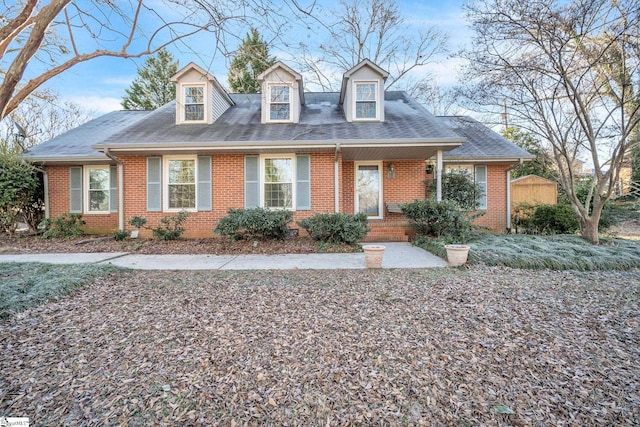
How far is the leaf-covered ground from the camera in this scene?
1856 mm

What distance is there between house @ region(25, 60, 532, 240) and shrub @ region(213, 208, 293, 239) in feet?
4.71

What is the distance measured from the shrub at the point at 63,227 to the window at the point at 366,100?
980 cm

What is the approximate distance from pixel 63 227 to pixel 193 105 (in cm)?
561

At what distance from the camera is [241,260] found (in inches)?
245

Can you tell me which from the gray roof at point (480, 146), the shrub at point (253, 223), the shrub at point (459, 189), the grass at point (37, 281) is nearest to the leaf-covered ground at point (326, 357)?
the grass at point (37, 281)

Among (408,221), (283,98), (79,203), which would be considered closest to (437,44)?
(283,98)

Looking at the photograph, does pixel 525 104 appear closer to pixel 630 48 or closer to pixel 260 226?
pixel 630 48

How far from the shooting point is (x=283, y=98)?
391 inches

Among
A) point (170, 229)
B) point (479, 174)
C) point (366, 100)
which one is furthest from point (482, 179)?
point (170, 229)

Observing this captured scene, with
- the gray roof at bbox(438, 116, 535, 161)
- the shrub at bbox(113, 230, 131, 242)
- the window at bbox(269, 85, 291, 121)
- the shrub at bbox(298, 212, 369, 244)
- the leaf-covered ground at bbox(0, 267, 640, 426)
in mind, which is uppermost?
the window at bbox(269, 85, 291, 121)

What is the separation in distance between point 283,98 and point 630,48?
9.06 metres

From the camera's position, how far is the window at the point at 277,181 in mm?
9039

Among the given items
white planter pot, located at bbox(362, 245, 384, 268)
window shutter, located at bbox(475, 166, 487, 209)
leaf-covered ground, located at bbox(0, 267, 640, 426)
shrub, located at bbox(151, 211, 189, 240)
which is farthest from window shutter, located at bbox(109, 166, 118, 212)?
window shutter, located at bbox(475, 166, 487, 209)

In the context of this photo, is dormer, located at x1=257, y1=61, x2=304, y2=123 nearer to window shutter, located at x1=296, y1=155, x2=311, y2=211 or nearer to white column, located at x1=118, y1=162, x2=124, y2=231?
window shutter, located at x1=296, y1=155, x2=311, y2=211
